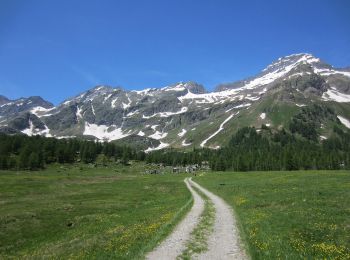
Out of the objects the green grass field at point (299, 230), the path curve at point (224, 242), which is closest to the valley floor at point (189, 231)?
the green grass field at point (299, 230)

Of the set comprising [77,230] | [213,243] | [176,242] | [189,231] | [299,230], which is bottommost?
[77,230]

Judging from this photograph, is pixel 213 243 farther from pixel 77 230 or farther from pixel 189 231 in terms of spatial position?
pixel 77 230

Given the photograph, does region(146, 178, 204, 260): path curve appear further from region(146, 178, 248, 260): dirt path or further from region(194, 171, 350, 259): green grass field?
region(194, 171, 350, 259): green grass field

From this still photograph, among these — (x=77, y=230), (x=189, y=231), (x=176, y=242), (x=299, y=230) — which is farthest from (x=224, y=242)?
(x=77, y=230)

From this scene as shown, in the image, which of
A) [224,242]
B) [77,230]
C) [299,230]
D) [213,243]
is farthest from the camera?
[77,230]

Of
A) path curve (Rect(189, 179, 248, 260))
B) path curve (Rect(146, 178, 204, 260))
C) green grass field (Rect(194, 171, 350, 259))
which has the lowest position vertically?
path curve (Rect(146, 178, 204, 260))

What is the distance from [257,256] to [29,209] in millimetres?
40078

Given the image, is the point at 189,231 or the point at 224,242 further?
the point at 189,231

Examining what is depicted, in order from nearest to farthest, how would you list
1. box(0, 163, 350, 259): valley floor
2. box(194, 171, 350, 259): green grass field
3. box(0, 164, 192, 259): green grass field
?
box(194, 171, 350, 259): green grass field → box(0, 163, 350, 259): valley floor → box(0, 164, 192, 259): green grass field

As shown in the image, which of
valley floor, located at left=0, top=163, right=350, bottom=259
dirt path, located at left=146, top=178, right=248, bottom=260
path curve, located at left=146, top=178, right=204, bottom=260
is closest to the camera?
dirt path, located at left=146, top=178, right=248, bottom=260

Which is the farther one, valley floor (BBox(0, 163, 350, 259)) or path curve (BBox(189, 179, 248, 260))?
valley floor (BBox(0, 163, 350, 259))

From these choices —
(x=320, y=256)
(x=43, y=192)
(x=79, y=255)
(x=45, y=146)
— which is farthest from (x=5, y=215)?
(x=45, y=146)

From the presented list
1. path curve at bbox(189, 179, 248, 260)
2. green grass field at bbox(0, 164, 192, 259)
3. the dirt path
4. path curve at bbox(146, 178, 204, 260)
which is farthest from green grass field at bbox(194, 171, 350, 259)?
A: green grass field at bbox(0, 164, 192, 259)

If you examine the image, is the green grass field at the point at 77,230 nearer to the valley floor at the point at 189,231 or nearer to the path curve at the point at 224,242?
the valley floor at the point at 189,231
